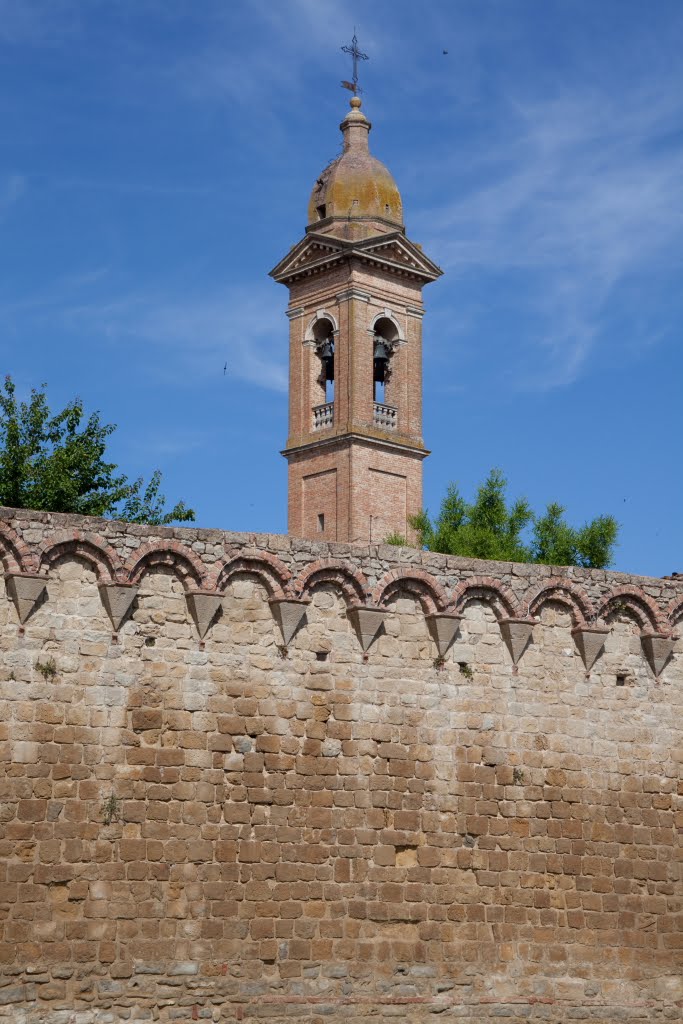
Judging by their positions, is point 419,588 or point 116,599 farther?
point 419,588

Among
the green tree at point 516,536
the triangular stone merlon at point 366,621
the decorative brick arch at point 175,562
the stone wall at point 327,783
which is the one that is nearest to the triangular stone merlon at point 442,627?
the stone wall at point 327,783

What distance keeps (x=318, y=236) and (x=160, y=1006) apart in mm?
38197

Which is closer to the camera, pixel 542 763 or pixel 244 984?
pixel 244 984

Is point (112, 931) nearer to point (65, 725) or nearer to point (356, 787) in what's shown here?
point (65, 725)

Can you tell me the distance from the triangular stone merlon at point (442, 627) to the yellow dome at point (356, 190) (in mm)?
35005

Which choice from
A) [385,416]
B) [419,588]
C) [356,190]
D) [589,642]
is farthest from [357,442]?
[419,588]

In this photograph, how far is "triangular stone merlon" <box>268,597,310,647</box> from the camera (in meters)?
15.7

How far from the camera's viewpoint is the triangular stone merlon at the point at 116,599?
14914mm

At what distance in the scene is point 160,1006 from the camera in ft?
47.3

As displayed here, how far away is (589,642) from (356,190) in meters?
35.4

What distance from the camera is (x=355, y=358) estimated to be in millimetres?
49688

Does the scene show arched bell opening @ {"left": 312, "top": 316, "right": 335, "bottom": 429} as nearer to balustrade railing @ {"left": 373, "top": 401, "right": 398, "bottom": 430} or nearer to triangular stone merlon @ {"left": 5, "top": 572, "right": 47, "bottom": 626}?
balustrade railing @ {"left": 373, "top": 401, "right": 398, "bottom": 430}

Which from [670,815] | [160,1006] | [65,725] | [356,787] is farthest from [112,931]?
[670,815]

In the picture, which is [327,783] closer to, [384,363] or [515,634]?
[515,634]
